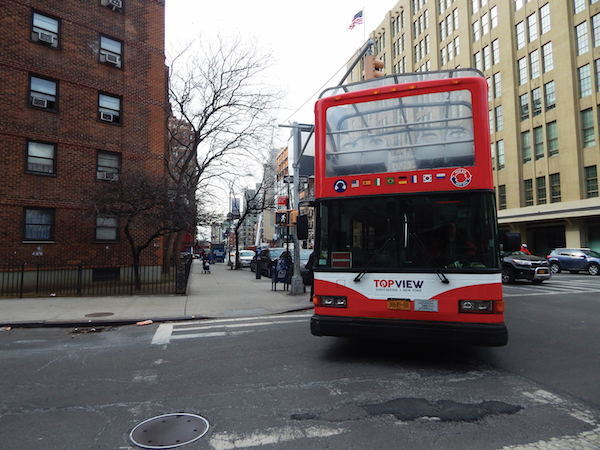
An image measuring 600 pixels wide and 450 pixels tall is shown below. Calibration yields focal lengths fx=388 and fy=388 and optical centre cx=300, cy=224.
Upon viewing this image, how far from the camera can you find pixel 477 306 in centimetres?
485

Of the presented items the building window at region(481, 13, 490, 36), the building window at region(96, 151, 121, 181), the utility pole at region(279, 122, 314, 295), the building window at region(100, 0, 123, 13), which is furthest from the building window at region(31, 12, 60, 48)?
the building window at region(481, 13, 490, 36)

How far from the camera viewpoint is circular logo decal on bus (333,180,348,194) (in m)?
5.57

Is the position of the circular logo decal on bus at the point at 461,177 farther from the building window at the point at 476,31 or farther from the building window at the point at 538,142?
the building window at the point at 476,31

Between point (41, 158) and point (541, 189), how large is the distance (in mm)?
36854

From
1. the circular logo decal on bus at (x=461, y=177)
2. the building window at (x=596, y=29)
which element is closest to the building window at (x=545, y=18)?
the building window at (x=596, y=29)

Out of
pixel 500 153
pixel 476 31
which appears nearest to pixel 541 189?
pixel 500 153

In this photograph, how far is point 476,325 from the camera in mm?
4812

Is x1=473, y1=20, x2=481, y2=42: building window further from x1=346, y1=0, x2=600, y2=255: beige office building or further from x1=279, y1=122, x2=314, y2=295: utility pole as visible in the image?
x1=279, y1=122, x2=314, y2=295: utility pole

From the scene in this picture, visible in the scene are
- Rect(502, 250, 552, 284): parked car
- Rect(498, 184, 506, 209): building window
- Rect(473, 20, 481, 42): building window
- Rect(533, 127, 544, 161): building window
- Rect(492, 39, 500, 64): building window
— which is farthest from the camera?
Rect(473, 20, 481, 42): building window

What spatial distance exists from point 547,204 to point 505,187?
17.4 ft

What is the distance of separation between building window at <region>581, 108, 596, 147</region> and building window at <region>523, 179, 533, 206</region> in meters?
5.71

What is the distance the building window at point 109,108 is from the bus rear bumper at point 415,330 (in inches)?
617

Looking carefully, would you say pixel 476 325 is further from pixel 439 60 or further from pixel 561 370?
pixel 439 60

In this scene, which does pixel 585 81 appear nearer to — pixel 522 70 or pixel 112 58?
pixel 522 70
